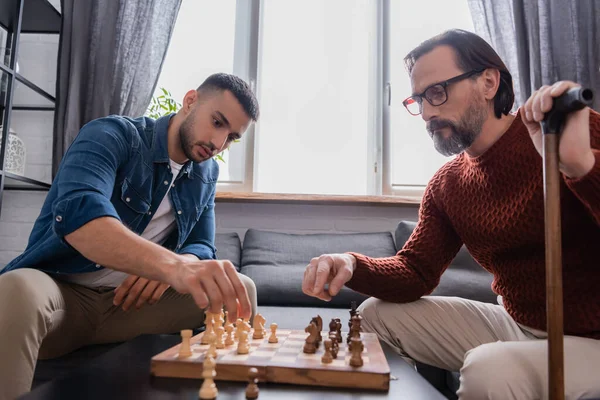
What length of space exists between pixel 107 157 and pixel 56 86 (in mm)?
1685

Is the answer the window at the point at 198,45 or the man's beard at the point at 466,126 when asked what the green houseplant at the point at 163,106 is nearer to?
the window at the point at 198,45

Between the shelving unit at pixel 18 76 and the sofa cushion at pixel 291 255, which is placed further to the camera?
the shelving unit at pixel 18 76

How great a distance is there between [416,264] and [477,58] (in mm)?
674

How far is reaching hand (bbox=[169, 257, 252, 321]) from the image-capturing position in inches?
35.0

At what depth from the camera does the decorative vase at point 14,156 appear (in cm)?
238

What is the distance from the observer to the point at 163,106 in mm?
2730

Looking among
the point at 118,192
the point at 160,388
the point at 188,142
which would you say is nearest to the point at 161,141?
the point at 188,142

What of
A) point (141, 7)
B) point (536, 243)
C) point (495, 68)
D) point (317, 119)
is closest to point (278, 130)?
point (317, 119)

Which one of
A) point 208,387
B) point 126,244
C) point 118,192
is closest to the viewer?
point 208,387

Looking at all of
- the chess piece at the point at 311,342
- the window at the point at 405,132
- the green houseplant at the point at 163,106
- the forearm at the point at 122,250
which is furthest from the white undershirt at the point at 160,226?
the window at the point at 405,132

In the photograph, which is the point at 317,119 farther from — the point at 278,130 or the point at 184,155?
the point at 184,155

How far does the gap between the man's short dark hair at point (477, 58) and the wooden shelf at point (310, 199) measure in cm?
121

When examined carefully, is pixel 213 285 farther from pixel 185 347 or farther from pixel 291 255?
pixel 291 255

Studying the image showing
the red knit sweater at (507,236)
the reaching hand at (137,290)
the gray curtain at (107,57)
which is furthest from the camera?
the gray curtain at (107,57)
